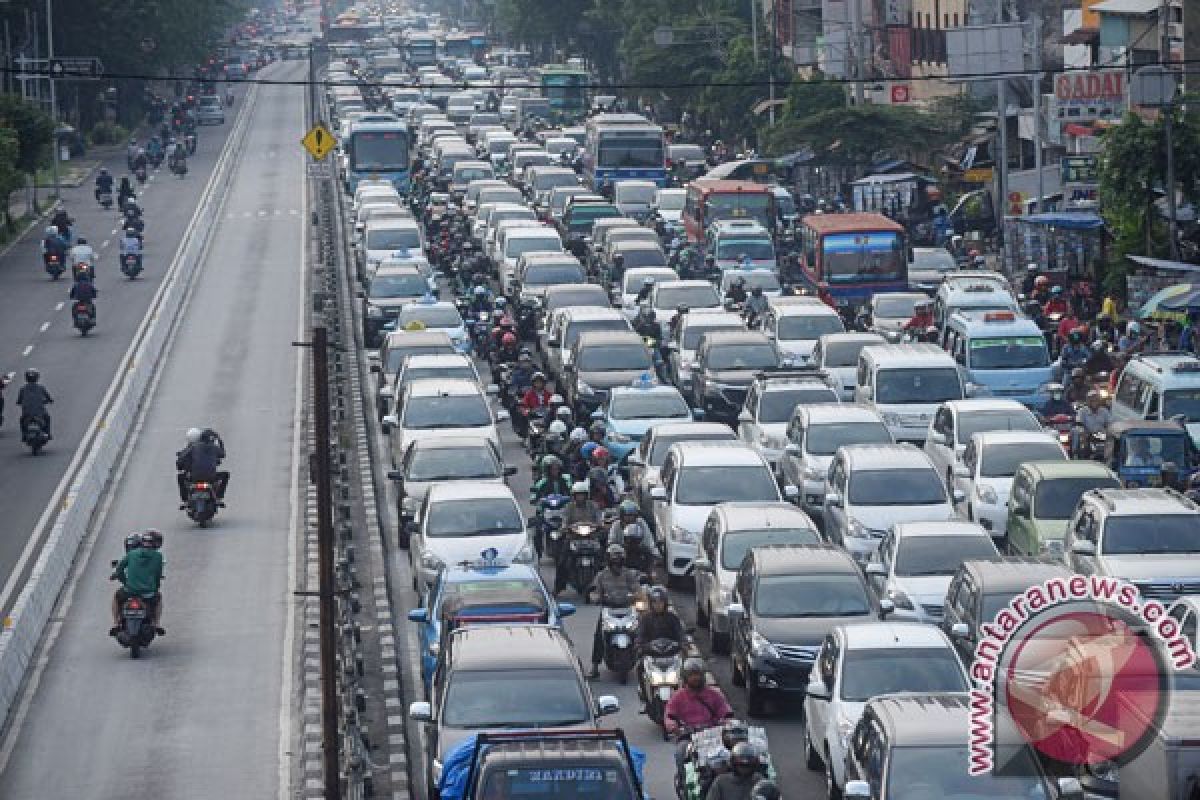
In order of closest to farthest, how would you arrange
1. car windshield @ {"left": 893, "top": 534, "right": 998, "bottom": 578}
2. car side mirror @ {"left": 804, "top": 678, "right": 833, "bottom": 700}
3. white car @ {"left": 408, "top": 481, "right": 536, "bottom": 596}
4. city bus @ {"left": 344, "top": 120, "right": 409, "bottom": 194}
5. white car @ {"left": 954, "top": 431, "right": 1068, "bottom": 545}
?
car side mirror @ {"left": 804, "top": 678, "right": 833, "bottom": 700}, car windshield @ {"left": 893, "top": 534, "right": 998, "bottom": 578}, white car @ {"left": 408, "top": 481, "right": 536, "bottom": 596}, white car @ {"left": 954, "top": 431, "right": 1068, "bottom": 545}, city bus @ {"left": 344, "top": 120, "right": 409, "bottom": 194}

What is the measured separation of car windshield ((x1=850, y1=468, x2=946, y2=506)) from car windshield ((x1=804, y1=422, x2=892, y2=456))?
2.89 meters

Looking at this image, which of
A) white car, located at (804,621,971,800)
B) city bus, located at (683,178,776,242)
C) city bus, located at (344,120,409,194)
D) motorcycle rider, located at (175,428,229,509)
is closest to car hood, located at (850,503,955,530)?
white car, located at (804,621,971,800)

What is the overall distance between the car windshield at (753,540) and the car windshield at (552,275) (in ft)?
83.8

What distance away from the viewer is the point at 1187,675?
1975cm

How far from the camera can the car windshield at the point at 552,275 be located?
5275cm

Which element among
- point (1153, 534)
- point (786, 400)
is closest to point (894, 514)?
point (1153, 534)

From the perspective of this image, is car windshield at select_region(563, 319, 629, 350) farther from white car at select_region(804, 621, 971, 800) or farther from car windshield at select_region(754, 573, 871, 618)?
white car at select_region(804, 621, 971, 800)

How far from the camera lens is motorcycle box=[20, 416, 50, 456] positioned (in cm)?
4116

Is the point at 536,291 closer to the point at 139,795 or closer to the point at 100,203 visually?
the point at 139,795

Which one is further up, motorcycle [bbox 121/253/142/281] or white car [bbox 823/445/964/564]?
motorcycle [bbox 121/253/142/281]

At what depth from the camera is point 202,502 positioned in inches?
1356

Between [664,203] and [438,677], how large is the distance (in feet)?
160

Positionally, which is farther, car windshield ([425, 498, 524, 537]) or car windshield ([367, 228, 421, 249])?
car windshield ([367, 228, 421, 249])

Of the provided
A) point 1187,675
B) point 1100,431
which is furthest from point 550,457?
point 1187,675
